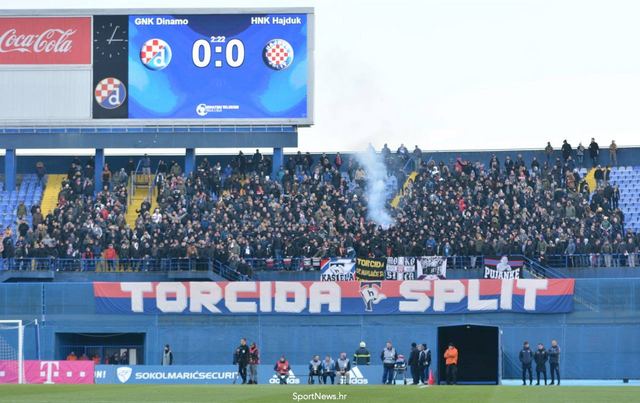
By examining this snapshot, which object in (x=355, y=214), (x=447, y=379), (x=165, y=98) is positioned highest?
(x=165, y=98)

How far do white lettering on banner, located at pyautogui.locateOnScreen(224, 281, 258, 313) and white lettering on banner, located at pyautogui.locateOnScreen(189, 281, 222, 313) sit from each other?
0.37 m

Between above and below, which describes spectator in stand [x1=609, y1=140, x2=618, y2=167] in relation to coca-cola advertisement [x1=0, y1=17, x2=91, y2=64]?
below

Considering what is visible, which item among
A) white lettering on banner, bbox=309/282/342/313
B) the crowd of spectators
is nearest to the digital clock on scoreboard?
the crowd of spectators

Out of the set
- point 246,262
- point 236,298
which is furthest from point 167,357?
point 246,262

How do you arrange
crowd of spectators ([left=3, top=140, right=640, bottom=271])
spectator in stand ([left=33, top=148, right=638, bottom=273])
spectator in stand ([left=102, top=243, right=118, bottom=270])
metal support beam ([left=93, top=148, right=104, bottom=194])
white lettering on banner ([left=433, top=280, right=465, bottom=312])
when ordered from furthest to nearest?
metal support beam ([left=93, top=148, right=104, bottom=194]), spectator in stand ([left=102, top=243, right=118, bottom=270]), spectator in stand ([left=33, top=148, right=638, bottom=273]), crowd of spectators ([left=3, top=140, right=640, bottom=271]), white lettering on banner ([left=433, top=280, right=465, bottom=312])

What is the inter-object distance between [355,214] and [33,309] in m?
14.7

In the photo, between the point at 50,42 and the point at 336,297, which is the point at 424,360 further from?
the point at 50,42

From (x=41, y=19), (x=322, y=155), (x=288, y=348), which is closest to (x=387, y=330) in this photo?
(x=288, y=348)

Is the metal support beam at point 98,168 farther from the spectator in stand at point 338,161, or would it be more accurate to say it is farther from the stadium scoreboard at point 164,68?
the spectator in stand at point 338,161

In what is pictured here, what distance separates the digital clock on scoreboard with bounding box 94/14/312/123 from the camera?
65.8 meters

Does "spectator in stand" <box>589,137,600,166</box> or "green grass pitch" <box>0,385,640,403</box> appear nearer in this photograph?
"green grass pitch" <box>0,385,640,403</box>

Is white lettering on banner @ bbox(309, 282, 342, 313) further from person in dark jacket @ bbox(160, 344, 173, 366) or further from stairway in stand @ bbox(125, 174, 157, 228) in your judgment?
stairway in stand @ bbox(125, 174, 157, 228)

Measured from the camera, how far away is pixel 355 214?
62062mm

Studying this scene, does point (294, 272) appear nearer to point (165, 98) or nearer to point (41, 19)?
point (165, 98)
